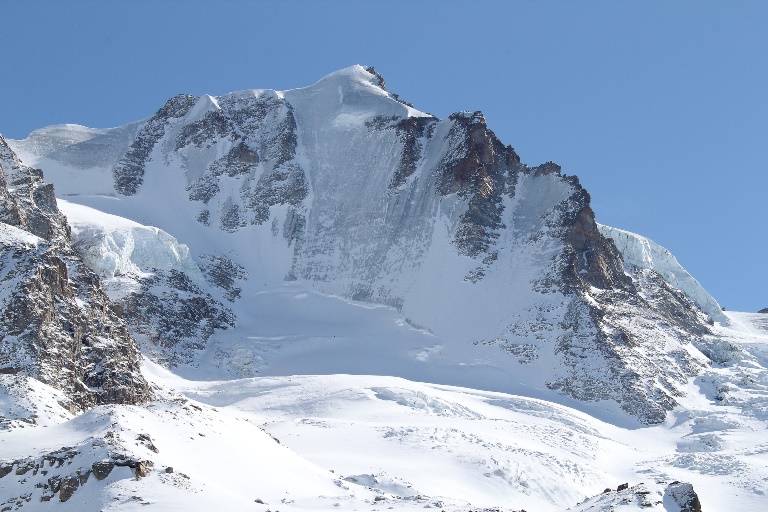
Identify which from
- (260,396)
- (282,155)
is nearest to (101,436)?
(260,396)

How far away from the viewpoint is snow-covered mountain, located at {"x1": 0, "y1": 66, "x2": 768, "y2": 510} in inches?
1647

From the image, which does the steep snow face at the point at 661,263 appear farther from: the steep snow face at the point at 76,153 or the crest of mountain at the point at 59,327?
the crest of mountain at the point at 59,327

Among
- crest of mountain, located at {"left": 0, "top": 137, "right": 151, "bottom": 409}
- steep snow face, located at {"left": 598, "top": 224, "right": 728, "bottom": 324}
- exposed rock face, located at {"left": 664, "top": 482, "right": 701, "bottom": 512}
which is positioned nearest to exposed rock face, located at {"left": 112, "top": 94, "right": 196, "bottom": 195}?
crest of mountain, located at {"left": 0, "top": 137, "right": 151, "bottom": 409}

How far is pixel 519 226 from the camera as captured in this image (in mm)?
104312

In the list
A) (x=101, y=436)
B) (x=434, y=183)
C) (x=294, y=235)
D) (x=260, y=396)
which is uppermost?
(x=434, y=183)

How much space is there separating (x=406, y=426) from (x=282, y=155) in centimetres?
6709

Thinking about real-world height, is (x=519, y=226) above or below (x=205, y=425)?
above

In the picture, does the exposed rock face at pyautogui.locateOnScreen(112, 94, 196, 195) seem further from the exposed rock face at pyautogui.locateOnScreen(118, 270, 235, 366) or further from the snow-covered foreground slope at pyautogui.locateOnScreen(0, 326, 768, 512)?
the snow-covered foreground slope at pyautogui.locateOnScreen(0, 326, 768, 512)

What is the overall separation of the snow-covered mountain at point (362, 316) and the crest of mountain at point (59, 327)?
0.23 meters

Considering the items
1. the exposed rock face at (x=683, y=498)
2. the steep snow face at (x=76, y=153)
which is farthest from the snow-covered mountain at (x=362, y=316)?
the steep snow face at (x=76, y=153)

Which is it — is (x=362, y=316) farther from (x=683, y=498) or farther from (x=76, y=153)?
(x=683, y=498)

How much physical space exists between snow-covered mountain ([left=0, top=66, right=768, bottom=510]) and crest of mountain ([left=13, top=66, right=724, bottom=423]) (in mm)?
297

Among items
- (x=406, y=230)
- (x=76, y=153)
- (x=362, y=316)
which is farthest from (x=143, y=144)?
(x=362, y=316)

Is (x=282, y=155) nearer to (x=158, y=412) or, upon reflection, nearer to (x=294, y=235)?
(x=294, y=235)
